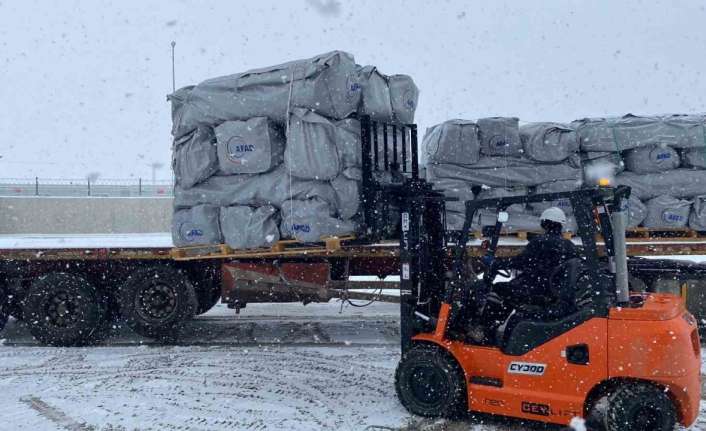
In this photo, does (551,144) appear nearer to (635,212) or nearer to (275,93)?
(635,212)

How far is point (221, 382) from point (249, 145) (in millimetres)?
2405

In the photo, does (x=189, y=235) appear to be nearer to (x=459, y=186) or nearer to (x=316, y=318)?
(x=316, y=318)

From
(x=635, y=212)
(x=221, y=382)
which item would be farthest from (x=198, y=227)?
(x=635, y=212)

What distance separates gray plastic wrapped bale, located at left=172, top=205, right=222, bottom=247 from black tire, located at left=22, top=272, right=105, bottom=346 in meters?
Answer: 1.42

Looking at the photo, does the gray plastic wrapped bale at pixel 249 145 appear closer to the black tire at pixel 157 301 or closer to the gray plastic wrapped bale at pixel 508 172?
the black tire at pixel 157 301

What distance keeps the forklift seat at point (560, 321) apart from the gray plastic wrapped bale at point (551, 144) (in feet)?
11.5

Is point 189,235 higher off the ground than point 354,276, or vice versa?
point 189,235

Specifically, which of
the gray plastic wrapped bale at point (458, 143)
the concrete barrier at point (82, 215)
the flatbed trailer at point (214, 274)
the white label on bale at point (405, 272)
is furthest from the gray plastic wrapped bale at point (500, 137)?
the concrete barrier at point (82, 215)

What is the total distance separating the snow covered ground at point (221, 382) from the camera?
15.6 feet

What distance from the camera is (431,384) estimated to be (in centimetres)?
469

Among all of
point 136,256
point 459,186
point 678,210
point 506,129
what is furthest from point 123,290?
point 678,210

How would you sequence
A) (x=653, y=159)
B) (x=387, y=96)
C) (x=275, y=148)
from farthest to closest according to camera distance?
(x=653, y=159) → (x=387, y=96) → (x=275, y=148)

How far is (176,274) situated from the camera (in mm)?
7340

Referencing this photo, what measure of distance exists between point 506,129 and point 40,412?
18.9 ft
